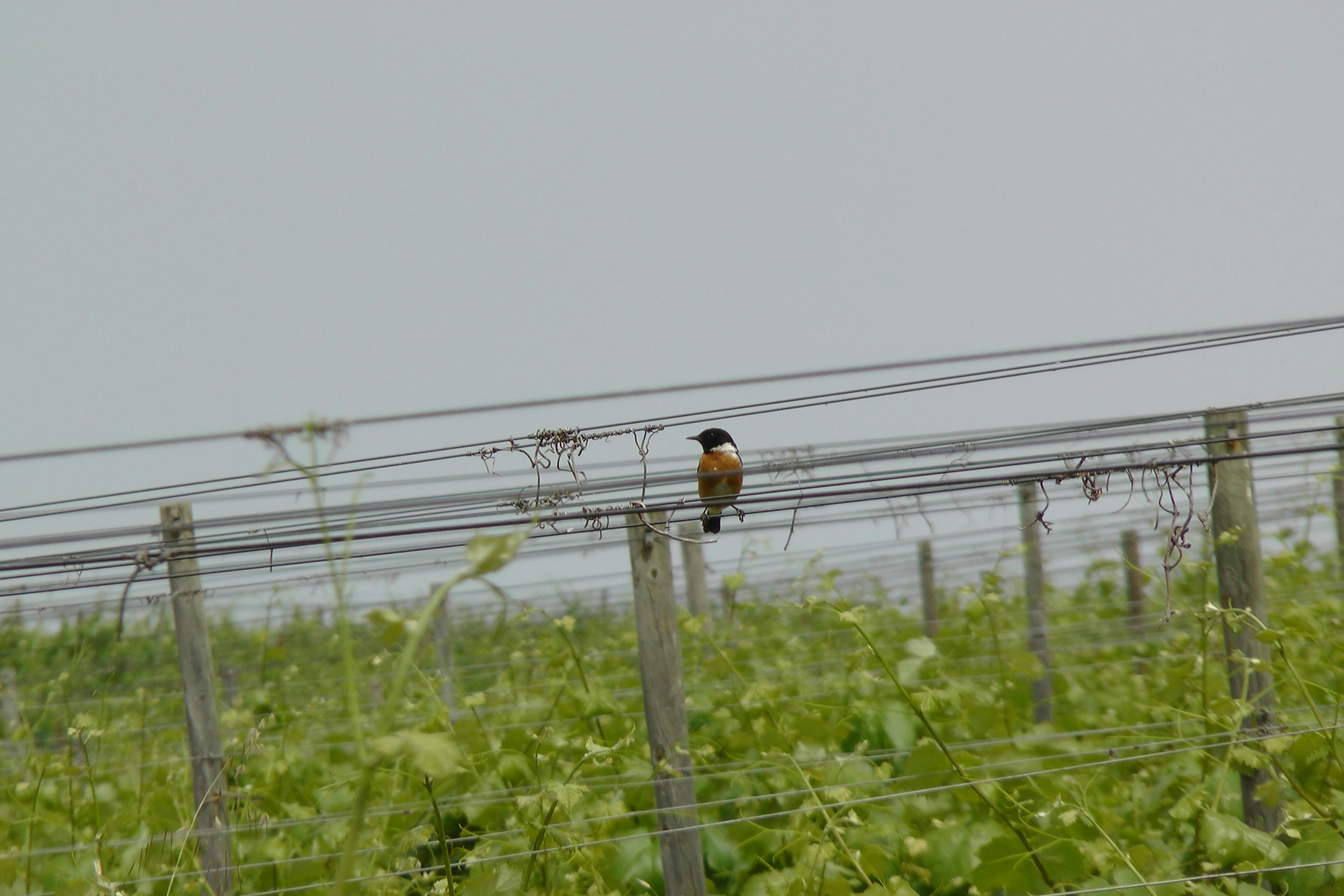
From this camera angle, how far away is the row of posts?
8.82 ft

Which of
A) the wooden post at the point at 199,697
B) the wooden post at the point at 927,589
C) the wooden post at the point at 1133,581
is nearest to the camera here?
the wooden post at the point at 199,697

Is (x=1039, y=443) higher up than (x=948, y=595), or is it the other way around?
(x=1039, y=443)

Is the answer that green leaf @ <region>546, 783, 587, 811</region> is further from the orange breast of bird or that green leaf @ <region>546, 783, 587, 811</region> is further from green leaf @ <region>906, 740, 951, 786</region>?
green leaf @ <region>906, 740, 951, 786</region>

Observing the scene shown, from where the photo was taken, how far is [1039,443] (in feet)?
9.52

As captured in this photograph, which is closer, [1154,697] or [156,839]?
[156,839]

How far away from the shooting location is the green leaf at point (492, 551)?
71 centimetres

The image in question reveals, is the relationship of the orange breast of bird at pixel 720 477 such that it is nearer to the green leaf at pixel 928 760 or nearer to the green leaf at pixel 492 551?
the green leaf at pixel 928 760

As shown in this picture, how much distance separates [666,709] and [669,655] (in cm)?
15

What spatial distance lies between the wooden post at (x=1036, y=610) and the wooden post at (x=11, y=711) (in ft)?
20.8

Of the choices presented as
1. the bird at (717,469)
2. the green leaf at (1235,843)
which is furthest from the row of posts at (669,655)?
the green leaf at (1235,843)

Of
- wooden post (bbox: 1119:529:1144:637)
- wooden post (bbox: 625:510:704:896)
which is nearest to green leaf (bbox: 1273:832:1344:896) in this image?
wooden post (bbox: 625:510:704:896)

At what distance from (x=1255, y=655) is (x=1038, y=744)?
0.93m

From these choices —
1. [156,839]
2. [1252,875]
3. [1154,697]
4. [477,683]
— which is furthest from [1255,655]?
[477,683]

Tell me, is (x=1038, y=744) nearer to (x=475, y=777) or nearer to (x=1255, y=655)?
(x=1255, y=655)
